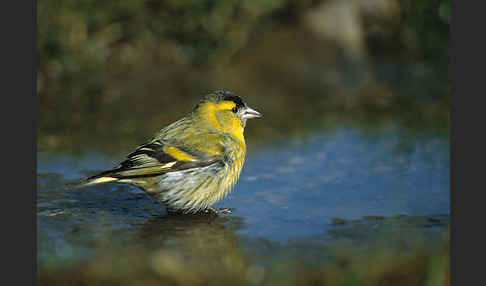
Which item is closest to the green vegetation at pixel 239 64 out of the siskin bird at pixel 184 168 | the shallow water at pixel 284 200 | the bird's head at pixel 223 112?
the shallow water at pixel 284 200

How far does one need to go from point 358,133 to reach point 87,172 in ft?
9.70

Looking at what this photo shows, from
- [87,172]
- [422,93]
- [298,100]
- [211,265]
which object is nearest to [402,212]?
[211,265]

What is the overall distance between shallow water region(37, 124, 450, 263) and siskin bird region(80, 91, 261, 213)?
18 centimetres

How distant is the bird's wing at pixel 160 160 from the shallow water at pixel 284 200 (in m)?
0.37

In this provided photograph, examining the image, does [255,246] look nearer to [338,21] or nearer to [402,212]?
[402,212]

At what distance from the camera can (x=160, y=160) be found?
15.6 feet

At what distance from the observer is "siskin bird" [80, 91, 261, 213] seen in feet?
15.4

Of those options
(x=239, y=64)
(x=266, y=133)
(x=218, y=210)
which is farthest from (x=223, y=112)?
(x=239, y=64)

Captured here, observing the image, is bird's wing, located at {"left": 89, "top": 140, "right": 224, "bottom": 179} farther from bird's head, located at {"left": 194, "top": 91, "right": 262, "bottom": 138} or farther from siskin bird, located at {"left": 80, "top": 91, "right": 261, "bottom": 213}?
bird's head, located at {"left": 194, "top": 91, "right": 262, "bottom": 138}

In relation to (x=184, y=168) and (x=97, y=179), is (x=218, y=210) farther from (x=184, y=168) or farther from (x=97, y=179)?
(x=97, y=179)

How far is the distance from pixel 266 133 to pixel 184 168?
2264 millimetres

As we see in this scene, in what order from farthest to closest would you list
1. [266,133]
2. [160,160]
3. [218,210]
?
[266,133], [218,210], [160,160]

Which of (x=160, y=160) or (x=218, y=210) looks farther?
(x=218, y=210)

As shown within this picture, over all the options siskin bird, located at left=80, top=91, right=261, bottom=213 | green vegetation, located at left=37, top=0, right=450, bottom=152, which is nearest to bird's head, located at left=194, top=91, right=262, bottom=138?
siskin bird, located at left=80, top=91, right=261, bottom=213
